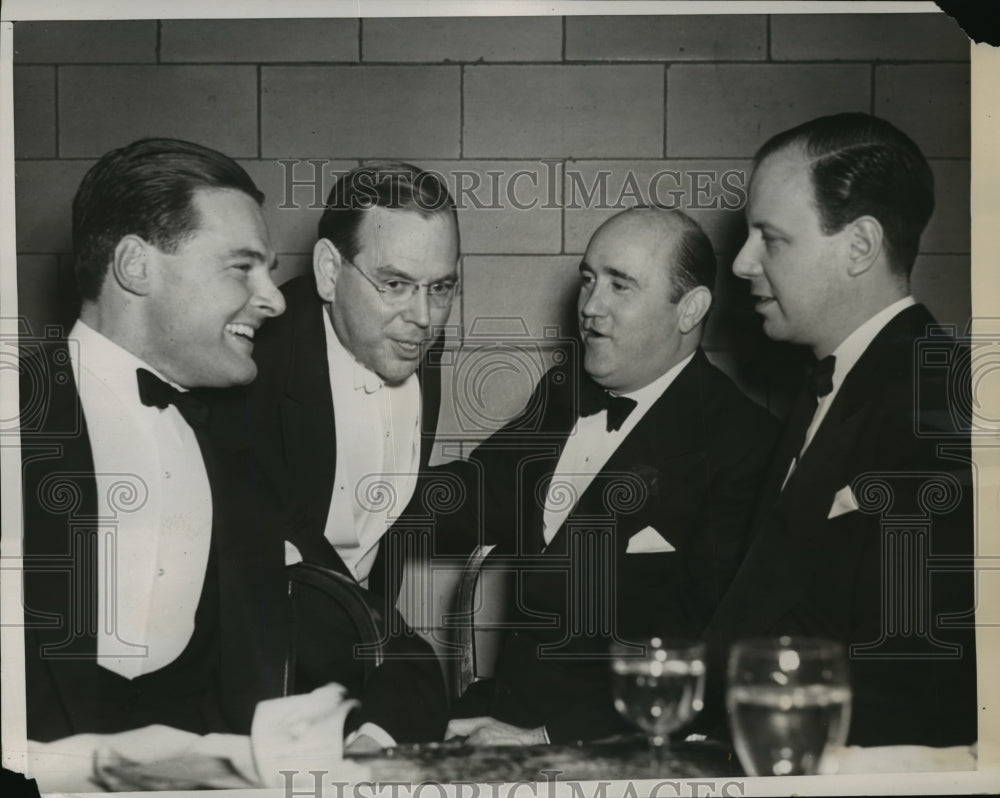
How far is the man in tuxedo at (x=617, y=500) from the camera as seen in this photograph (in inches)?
137

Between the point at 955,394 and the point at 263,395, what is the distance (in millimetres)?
1717

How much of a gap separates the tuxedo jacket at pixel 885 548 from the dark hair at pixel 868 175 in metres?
0.21

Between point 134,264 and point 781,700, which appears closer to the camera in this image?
point 134,264

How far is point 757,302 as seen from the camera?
349 cm

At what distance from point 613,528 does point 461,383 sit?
1.70ft

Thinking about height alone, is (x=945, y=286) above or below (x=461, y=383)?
above

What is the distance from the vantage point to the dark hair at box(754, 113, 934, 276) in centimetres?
347

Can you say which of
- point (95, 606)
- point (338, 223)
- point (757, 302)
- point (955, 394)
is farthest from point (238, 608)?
point (955, 394)

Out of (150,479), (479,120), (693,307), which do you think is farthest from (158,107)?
(693,307)

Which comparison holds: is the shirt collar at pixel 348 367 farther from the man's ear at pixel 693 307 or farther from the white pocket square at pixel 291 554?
the man's ear at pixel 693 307

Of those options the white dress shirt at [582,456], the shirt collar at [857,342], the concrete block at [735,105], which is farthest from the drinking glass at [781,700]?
the concrete block at [735,105]

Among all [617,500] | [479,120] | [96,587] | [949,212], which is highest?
[479,120]

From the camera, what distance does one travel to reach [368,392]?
3.49 m

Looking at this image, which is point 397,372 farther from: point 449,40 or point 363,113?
point 449,40
